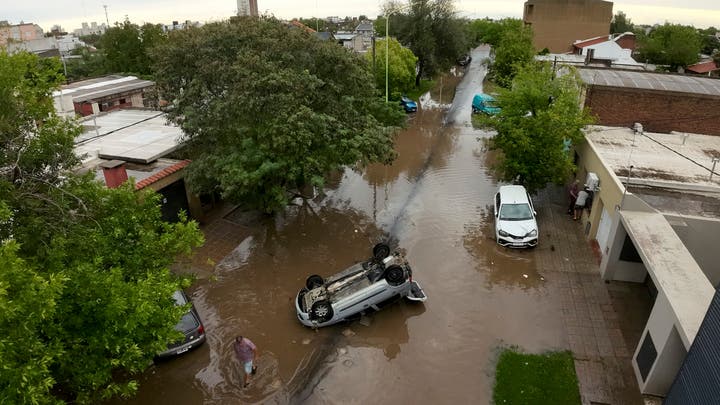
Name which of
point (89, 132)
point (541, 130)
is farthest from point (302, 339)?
point (89, 132)

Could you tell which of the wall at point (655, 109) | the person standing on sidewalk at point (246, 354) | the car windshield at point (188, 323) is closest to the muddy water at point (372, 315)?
the person standing on sidewalk at point (246, 354)

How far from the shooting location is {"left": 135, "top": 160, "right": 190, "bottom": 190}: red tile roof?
14802mm

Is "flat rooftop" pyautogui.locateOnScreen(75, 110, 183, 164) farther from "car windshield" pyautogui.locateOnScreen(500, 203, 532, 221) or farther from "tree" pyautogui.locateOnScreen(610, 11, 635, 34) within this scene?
"tree" pyautogui.locateOnScreen(610, 11, 635, 34)

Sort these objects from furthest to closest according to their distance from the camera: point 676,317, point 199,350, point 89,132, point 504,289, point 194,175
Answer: point 89,132 < point 194,175 < point 504,289 < point 199,350 < point 676,317

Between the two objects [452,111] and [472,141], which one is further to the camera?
[452,111]

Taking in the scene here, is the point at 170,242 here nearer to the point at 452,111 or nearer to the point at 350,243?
the point at 350,243

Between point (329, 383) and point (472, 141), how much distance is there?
20004 millimetres

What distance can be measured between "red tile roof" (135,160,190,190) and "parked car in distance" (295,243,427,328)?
6309 millimetres

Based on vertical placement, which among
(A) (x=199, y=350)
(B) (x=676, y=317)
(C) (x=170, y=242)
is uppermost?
(C) (x=170, y=242)

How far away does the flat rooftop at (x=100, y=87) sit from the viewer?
88.1 feet

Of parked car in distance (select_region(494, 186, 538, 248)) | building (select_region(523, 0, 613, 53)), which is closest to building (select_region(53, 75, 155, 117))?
parked car in distance (select_region(494, 186, 538, 248))

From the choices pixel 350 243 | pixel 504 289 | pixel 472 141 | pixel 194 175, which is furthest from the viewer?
pixel 472 141

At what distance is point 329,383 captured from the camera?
34.6ft

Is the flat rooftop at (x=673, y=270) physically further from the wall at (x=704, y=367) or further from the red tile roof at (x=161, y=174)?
the red tile roof at (x=161, y=174)
